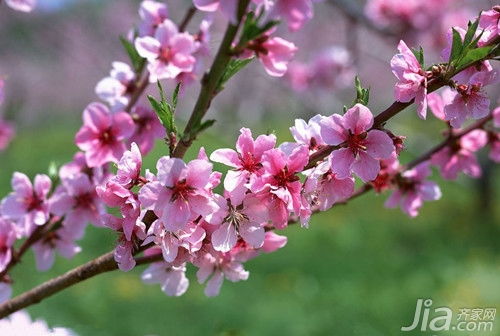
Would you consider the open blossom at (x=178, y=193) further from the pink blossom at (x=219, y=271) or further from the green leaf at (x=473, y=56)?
the green leaf at (x=473, y=56)

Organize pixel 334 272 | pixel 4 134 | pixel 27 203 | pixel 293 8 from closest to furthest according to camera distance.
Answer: pixel 293 8
pixel 27 203
pixel 4 134
pixel 334 272

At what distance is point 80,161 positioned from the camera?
1.28m

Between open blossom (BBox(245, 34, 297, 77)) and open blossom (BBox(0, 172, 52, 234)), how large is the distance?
1.84 feet

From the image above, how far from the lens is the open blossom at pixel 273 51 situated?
89 centimetres

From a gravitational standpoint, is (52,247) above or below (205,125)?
below

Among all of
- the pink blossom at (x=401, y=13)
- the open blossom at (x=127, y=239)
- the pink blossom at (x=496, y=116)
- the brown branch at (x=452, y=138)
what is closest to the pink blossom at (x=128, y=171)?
the open blossom at (x=127, y=239)

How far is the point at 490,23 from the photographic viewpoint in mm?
881

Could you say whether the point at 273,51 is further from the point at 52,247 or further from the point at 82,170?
the point at 52,247

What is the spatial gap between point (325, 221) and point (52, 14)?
9.02 m

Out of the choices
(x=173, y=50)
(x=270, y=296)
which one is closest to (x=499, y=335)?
(x=270, y=296)

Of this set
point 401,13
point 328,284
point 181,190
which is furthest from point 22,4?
point 328,284

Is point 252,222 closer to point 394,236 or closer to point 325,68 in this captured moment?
point 325,68

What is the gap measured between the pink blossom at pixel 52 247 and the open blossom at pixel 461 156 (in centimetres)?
81

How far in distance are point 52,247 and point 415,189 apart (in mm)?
807
